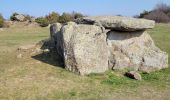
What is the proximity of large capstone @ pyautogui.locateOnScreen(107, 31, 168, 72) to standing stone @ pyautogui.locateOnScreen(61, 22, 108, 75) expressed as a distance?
78 centimetres

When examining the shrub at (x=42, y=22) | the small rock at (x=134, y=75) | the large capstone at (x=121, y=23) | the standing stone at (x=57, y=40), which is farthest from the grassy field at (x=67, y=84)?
the shrub at (x=42, y=22)

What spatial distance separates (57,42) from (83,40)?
162 cm

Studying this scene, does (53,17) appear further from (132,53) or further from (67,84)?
(67,84)

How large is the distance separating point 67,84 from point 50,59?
2.40 metres

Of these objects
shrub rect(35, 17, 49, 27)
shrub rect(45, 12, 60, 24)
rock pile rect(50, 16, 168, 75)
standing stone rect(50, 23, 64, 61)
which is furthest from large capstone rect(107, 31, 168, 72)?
shrub rect(45, 12, 60, 24)

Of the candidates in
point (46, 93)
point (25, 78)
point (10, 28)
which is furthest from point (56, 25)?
point (10, 28)

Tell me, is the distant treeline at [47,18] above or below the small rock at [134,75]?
below

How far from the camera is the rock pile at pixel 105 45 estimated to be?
11.6 metres

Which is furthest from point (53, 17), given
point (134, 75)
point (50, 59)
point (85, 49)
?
point (134, 75)

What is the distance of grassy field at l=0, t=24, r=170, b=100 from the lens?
32.3 ft

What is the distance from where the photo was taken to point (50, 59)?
42.4 ft

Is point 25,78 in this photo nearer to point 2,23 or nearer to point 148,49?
point 148,49

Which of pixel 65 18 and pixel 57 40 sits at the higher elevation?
pixel 57 40

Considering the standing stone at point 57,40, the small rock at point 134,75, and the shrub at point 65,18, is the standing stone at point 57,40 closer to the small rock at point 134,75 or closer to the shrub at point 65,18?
the small rock at point 134,75
